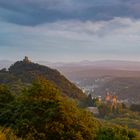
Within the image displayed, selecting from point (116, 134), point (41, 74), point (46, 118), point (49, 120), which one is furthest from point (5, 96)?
point (41, 74)

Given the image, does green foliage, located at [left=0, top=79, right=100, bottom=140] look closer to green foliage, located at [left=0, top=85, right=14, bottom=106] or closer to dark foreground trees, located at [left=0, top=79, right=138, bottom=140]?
dark foreground trees, located at [left=0, top=79, right=138, bottom=140]

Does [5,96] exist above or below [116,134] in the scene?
above

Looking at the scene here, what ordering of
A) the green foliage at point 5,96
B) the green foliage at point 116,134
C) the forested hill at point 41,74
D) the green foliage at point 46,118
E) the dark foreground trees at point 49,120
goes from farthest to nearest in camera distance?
the forested hill at point 41,74 < the green foliage at point 5,96 < the green foliage at point 46,118 < the dark foreground trees at point 49,120 < the green foliage at point 116,134

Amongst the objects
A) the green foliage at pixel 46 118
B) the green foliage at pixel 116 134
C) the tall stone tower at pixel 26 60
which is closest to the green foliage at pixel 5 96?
the green foliage at pixel 46 118

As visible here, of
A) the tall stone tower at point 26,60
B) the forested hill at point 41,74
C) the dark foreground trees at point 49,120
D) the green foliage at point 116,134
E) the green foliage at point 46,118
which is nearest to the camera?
the green foliage at point 116,134

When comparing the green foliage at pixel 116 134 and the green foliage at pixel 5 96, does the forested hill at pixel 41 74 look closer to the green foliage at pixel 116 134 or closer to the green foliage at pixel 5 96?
the green foliage at pixel 5 96

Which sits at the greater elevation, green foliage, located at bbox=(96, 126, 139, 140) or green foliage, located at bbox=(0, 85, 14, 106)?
green foliage, located at bbox=(0, 85, 14, 106)

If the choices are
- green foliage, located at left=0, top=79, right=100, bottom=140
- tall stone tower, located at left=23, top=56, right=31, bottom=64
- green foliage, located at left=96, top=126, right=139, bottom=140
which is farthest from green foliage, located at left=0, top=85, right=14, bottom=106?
tall stone tower, located at left=23, top=56, right=31, bottom=64

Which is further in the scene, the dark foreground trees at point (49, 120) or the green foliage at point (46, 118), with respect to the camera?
the green foliage at point (46, 118)

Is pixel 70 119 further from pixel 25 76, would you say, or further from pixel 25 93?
pixel 25 76

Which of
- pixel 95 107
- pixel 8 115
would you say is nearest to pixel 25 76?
pixel 95 107

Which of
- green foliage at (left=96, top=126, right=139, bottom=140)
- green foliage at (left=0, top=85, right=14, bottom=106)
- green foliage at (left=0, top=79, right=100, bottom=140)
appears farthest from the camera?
green foliage at (left=0, top=85, right=14, bottom=106)

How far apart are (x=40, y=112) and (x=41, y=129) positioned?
1.69m

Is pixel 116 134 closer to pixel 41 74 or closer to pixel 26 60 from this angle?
pixel 41 74
